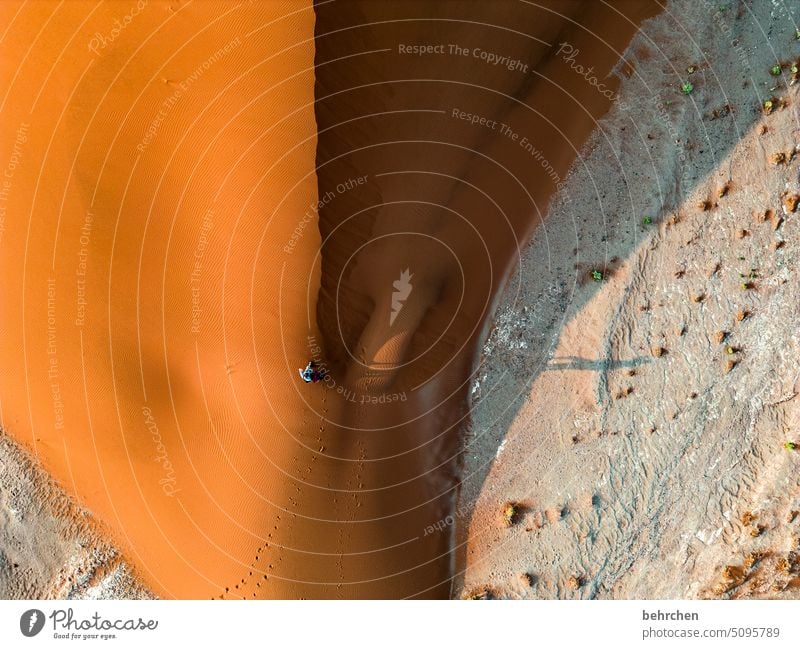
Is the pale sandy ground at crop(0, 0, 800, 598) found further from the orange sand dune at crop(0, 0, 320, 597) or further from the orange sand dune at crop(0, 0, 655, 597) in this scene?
the orange sand dune at crop(0, 0, 320, 597)

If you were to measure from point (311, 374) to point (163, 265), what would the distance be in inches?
177

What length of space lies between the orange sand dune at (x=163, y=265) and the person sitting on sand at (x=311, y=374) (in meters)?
0.29

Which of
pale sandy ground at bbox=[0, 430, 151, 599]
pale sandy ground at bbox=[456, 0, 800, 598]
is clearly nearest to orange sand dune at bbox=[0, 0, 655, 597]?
pale sandy ground at bbox=[0, 430, 151, 599]

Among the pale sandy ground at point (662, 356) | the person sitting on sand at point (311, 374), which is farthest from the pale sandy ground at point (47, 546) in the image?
the person sitting on sand at point (311, 374)

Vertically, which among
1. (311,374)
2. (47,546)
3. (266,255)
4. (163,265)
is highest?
(266,255)

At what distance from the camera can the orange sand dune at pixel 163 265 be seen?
12531mm

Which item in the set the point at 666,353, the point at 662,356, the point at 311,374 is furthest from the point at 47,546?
the point at 666,353

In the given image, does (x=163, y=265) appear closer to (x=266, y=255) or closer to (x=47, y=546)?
(x=266, y=255)

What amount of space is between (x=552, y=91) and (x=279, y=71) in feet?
22.3

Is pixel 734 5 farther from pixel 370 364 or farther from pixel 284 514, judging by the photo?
pixel 284 514

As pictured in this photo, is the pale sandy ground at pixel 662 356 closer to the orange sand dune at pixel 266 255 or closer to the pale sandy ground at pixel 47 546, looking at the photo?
the pale sandy ground at pixel 47 546

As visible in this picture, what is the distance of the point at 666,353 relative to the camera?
13094 millimetres

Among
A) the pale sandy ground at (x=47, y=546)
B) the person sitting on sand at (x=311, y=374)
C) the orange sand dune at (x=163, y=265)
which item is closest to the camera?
the orange sand dune at (x=163, y=265)
